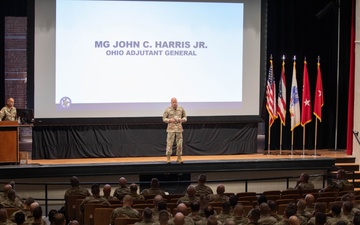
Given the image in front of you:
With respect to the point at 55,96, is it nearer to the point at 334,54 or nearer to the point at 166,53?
the point at 166,53

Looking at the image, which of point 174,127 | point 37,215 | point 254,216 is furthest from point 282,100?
point 37,215

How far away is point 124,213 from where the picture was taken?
10859mm

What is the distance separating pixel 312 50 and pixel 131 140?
6.30 m

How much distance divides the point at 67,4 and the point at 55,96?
2.30m

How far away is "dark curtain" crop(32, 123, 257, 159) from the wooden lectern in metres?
2.01

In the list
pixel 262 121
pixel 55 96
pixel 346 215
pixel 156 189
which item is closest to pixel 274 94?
pixel 262 121

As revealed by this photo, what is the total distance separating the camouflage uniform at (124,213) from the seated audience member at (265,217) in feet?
6.00

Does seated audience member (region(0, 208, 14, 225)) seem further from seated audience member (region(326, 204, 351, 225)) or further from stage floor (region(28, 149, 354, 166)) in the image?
stage floor (region(28, 149, 354, 166))

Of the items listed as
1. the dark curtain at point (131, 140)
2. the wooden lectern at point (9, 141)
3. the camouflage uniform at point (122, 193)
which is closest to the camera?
the camouflage uniform at point (122, 193)

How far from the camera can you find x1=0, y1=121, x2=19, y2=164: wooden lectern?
16.2m

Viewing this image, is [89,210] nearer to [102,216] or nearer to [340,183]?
[102,216]

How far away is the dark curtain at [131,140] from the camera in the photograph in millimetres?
18672

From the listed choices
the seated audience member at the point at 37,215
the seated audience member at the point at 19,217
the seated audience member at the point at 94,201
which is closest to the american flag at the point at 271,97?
the seated audience member at the point at 94,201

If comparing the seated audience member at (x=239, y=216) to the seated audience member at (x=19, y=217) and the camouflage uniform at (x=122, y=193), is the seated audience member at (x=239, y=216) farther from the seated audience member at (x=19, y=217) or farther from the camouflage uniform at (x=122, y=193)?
the camouflage uniform at (x=122, y=193)
